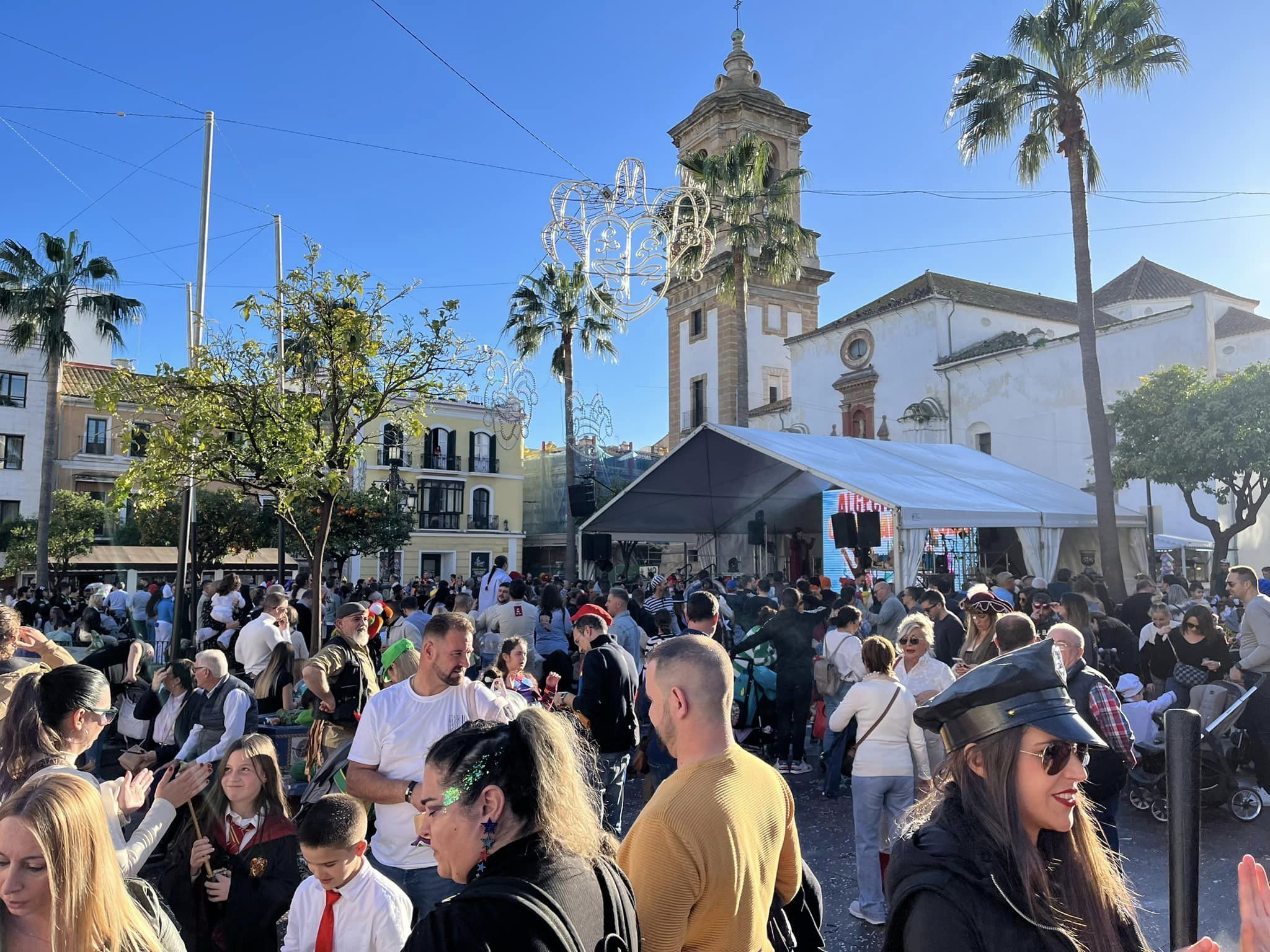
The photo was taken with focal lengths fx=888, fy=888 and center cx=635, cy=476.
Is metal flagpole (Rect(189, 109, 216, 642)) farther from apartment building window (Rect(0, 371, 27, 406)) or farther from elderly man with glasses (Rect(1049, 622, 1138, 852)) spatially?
apartment building window (Rect(0, 371, 27, 406))

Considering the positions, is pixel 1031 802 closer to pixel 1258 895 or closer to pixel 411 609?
Result: pixel 1258 895

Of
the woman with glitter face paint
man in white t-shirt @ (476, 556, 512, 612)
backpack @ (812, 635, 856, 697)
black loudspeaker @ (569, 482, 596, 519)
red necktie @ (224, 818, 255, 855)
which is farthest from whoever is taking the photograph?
black loudspeaker @ (569, 482, 596, 519)

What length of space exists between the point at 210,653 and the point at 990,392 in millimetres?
28689

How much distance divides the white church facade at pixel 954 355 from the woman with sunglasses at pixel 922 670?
18.7 metres

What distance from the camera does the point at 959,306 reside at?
3184cm

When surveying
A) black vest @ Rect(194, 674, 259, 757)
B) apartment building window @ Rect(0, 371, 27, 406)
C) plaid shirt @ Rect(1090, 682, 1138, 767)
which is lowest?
black vest @ Rect(194, 674, 259, 757)

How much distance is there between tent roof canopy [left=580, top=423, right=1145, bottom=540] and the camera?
14578 mm

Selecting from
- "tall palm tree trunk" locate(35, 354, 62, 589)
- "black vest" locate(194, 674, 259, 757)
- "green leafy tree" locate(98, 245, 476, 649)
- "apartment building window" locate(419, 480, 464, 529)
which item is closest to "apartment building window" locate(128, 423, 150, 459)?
"green leafy tree" locate(98, 245, 476, 649)

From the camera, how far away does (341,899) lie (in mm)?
2891

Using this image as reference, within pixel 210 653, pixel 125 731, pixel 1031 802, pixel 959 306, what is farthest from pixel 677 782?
pixel 959 306

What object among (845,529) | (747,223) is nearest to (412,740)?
(845,529)

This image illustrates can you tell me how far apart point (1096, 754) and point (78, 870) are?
4148 mm

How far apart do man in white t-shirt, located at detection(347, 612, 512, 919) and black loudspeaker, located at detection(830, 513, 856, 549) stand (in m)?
13.3

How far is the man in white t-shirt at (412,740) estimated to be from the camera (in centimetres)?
348
